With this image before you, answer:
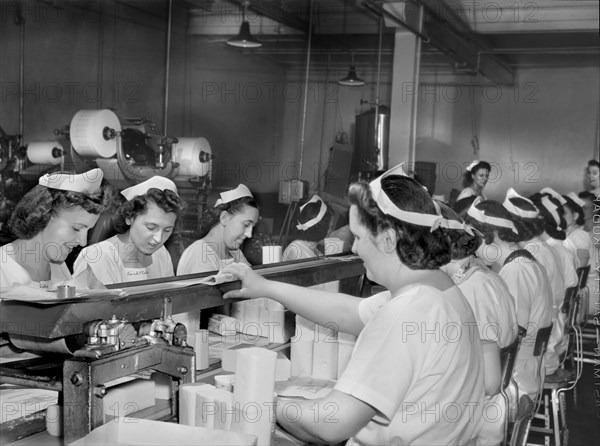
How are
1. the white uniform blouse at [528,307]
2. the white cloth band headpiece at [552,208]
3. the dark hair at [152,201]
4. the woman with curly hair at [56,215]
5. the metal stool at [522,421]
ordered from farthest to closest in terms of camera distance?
the white cloth band headpiece at [552,208], the white uniform blouse at [528,307], the metal stool at [522,421], the dark hair at [152,201], the woman with curly hair at [56,215]

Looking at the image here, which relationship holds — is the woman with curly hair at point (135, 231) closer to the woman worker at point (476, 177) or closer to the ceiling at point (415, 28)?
the ceiling at point (415, 28)

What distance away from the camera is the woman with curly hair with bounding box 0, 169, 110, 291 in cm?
211

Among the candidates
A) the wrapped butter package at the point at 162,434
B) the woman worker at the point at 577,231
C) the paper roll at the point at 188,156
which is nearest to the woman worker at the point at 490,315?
the wrapped butter package at the point at 162,434

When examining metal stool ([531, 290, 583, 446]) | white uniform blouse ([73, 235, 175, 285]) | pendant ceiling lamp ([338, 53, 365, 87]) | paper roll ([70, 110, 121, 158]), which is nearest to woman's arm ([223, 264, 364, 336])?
white uniform blouse ([73, 235, 175, 285])

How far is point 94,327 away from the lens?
1593 millimetres

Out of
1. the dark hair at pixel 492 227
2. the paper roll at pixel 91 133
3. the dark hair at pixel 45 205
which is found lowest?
the dark hair at pixel 492 227

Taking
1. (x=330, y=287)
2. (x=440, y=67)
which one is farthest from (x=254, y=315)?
(x=440, y=67)

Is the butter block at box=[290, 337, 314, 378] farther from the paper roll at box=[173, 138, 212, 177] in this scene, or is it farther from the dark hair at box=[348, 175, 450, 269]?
the paper roll at box=[173, 138, 212, 177]

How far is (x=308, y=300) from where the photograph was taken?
90.6 inches

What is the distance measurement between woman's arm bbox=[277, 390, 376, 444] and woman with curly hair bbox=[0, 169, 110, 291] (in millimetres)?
920

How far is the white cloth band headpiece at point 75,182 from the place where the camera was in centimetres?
211

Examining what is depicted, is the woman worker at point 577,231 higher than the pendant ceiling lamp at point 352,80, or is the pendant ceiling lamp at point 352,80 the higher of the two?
the pendant ceiling lamp at point 352,80

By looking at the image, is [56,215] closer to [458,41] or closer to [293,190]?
[293,190]

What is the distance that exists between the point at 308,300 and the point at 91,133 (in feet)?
6.74
